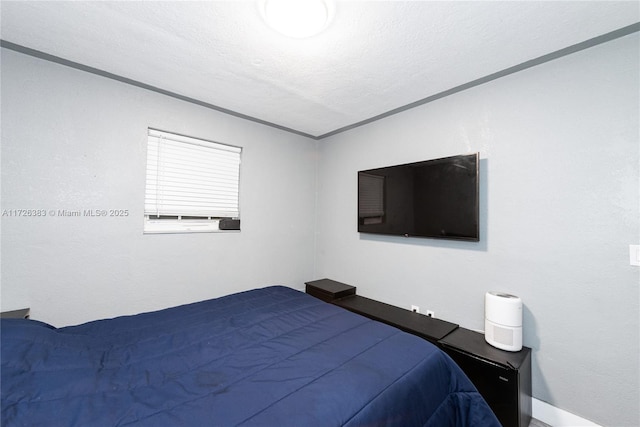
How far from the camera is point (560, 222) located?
5.67ft

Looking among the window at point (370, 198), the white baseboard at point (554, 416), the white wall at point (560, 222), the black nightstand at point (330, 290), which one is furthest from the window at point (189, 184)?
the white baseboard at point (554, 416)

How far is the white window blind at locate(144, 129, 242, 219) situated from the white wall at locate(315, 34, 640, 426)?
2.19m

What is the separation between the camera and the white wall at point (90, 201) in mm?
1742

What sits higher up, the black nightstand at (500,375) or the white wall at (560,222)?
the white wall at (560,222)

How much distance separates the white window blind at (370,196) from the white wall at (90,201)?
1459 mm

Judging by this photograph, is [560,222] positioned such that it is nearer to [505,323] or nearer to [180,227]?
[505,323]

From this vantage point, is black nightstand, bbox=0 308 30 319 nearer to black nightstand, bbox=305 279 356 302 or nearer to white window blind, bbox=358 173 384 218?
black nightstand, bbox=305 279 356 302

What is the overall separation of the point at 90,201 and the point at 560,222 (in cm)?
362

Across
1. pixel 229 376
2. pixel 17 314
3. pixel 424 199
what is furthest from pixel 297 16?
pixel 17 314

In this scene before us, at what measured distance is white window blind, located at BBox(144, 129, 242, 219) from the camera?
2342 millimetres

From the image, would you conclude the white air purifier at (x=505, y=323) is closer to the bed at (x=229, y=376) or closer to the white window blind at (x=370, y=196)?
the bed at (x=229, y=376)

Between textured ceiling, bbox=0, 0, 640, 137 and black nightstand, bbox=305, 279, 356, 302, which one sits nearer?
textured ceiling, bbox=0, 0, 640, 137

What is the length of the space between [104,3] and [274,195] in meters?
2.15

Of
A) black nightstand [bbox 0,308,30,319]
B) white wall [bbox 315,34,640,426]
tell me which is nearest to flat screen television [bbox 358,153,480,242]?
white wall [bbox 315,34,640,426]
